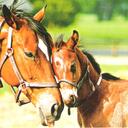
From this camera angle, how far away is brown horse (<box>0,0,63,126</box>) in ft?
15.5

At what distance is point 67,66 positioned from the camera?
618 centimetres

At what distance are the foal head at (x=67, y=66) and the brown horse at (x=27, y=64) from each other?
1106mm

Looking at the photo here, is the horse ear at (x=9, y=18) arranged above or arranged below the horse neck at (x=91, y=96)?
above

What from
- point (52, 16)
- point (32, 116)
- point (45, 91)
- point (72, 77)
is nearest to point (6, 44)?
point (45, 91)

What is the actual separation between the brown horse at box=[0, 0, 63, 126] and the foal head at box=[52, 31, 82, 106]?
1.11 meters

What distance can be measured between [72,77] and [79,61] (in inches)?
12.9

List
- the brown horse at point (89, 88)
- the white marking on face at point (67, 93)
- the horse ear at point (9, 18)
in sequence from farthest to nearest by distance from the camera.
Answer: the brown horse at point (89, 88) → the white marking on face at point (67, 93) → the horse ear at point (9, 18)

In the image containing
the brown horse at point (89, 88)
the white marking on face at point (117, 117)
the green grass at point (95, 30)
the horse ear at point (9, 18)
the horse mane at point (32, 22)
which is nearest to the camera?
the horse ear at point (9, 18)

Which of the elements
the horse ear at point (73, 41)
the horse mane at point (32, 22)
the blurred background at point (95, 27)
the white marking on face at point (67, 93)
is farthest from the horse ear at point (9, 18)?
the horse ear at point (73, 41)

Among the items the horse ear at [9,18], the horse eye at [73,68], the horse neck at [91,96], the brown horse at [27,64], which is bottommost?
the horse neck at [91,96]

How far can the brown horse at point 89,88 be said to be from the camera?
6199 millimetres

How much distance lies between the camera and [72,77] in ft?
20.3

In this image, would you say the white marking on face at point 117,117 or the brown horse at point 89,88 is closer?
the brown horse at point 89,88

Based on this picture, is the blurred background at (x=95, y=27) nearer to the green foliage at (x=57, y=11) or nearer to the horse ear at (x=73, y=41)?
the green foliage at (x=57, y=11)
